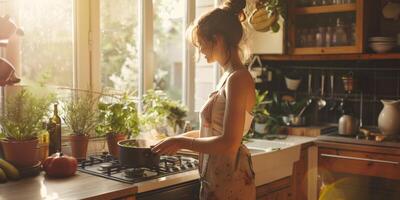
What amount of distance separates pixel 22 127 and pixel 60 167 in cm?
24

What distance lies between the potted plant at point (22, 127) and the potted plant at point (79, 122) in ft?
0.61

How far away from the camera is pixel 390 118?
3.23 metres

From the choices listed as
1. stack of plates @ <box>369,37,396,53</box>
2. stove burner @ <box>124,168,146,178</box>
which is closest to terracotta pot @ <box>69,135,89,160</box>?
stove burner @ <box>124,168,146,178</box>

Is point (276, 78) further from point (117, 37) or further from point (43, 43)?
point (43, 43)

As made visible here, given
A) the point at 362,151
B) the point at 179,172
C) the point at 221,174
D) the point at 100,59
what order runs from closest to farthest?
the point at 221,174
the point at 179,172
the point at 100,59
the point at 362,151

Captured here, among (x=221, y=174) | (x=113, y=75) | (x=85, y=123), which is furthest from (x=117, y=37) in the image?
(x=221, y=174)

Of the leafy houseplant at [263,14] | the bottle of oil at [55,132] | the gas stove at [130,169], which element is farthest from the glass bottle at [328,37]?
the bottle of oil at [55,132]

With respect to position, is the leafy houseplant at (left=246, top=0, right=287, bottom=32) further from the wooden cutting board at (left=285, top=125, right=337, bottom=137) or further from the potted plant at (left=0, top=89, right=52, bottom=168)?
the potted plant at (left=0, top=89, right=52, bottom=168)

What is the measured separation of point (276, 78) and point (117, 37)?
143cm

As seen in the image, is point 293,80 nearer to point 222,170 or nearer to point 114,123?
point 114,123

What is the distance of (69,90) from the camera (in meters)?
2.61

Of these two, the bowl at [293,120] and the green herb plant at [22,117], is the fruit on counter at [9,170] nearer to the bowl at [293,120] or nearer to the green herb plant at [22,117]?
the green herb plant at [22,117]

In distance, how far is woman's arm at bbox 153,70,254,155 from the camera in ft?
5.94

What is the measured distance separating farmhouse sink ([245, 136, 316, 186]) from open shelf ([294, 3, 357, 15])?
0.93 m
